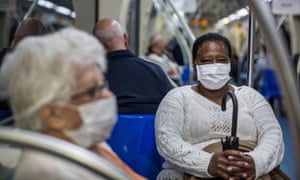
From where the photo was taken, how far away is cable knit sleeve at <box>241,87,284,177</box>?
2.55 metres

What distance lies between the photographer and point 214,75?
8.91 ft

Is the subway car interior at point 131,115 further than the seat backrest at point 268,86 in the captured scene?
No

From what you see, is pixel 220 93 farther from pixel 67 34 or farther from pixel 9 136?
pixel 9 136

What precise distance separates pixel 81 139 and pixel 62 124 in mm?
65

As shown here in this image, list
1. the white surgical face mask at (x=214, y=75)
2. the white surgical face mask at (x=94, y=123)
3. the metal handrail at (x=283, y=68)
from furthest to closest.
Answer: the white surgical face mask at (x=214, y=75), the white surgical face mask at (x=94, y=123), the metal handrail at (x=283, y=68)

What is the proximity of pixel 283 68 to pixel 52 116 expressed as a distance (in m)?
0.61

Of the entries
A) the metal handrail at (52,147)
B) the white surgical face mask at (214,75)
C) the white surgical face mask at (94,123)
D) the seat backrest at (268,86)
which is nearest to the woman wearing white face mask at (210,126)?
the white surgical face mask at (214,75)

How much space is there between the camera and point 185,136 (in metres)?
2.71

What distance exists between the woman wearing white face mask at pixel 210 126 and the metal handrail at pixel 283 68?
1105 mm

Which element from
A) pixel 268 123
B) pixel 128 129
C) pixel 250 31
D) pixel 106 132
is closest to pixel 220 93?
pixel 268 123

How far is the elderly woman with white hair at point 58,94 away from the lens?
56.3 inches

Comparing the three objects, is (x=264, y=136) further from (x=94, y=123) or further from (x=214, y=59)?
(x=94, y=123)

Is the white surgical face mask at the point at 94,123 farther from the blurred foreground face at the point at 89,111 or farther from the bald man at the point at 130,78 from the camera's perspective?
the bald man at the point at 130,78

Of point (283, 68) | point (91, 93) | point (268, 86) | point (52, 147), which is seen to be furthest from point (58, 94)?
point (268, 86)
